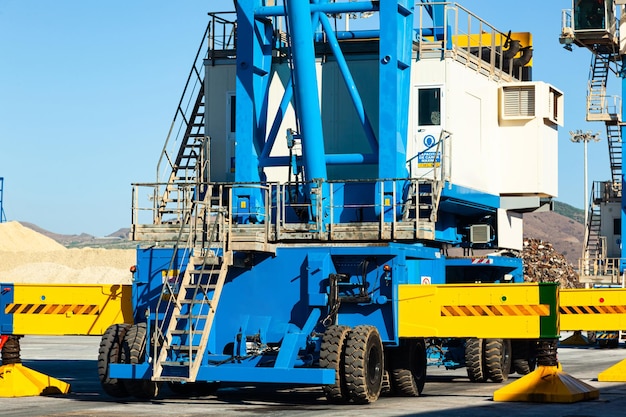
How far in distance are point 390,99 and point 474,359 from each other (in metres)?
5.48

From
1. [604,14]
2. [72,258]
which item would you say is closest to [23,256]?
[72,258]

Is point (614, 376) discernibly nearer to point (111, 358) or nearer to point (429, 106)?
point (429, 106)

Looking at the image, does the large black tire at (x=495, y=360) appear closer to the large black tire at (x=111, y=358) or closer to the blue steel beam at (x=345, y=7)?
the blue steel beam at (x=345, y=7)

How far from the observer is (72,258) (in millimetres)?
98188

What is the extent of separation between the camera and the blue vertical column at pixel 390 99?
816 inches

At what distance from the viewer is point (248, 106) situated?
72.5 feet

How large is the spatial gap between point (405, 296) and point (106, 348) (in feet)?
15.2

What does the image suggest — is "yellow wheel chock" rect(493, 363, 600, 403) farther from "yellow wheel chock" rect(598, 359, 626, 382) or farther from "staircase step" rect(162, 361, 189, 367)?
"staircase step" rect(162, 361, 189, 367)

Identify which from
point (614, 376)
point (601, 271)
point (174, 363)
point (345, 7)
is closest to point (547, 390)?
point (614, 376)

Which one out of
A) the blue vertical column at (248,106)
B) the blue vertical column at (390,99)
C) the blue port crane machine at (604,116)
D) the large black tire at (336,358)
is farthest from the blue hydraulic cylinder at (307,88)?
the blue port crane machine at (604,116)

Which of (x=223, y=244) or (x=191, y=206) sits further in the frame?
(x=191, y=206)

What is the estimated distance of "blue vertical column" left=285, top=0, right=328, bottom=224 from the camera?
68.2 ft

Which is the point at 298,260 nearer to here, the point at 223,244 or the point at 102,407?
the point at 223,244

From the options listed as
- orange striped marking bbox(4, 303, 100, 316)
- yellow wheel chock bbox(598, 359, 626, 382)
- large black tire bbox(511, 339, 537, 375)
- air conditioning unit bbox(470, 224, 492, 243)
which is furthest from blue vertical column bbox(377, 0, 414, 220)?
large black tire bbox(511, 339, 537, 375)
